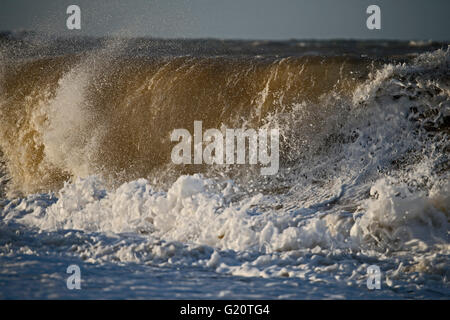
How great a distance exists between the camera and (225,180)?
7383 mm

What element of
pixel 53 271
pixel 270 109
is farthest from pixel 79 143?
pixel 53 271

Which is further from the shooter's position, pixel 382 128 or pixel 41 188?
pixel 41 188

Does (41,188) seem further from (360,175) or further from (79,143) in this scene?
(360,175)

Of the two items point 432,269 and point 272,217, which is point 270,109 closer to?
point 272,217

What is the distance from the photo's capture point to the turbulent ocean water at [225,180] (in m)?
4.75

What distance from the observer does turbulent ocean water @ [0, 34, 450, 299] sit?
15.6 feet

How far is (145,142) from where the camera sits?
8.58 metres

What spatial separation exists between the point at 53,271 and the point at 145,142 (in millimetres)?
4072

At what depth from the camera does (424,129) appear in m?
6.55

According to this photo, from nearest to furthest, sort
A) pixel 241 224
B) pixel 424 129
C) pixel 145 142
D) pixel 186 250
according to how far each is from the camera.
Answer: pixel 186 250 → pixel 241 224 → pixel 424 129 → pixel 145 142
